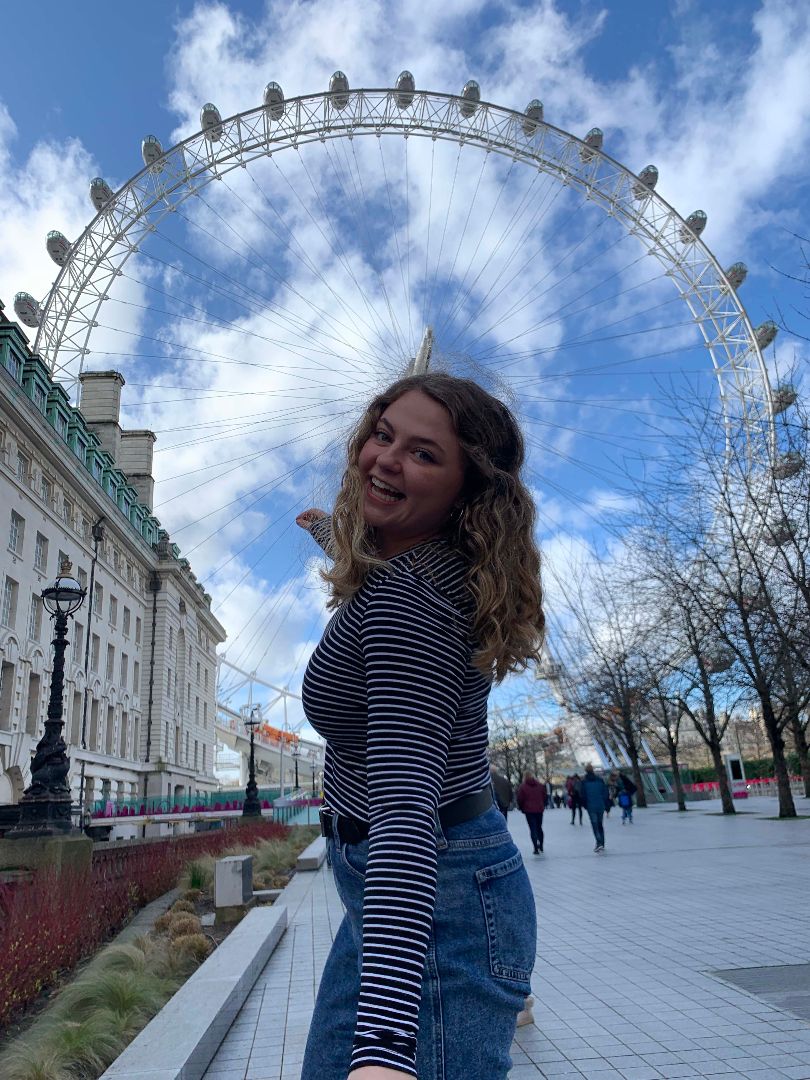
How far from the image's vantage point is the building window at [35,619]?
38.6 metres

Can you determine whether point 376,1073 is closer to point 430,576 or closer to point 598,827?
point 430,576

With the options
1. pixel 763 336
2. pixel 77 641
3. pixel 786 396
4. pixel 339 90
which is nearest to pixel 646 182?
pixel 763 336

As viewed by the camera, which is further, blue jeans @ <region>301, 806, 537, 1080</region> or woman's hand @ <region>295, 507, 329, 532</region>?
woman's hand @ <region>295, 507, 329, 532</region>

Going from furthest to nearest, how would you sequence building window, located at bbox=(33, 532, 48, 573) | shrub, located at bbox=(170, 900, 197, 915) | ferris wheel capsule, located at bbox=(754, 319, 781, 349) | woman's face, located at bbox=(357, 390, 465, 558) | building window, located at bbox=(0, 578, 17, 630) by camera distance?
building window, located at bbox=(33, 532, 48, 573) < building window, located at bbox=(0, 578, 17, 630) < ferris wheel capsule, located at bbox=(754, 319, 781, 349) < shrub, located at bbox=(170, 900, 197, 915) < woman's face, located at bbox=(357, 390, 465, 558)

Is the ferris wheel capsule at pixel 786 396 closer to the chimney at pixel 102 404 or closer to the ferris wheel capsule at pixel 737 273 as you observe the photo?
the ferris wheel capsule at pixel 737 273

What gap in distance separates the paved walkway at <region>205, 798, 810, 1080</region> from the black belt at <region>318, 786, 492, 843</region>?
4166 mm

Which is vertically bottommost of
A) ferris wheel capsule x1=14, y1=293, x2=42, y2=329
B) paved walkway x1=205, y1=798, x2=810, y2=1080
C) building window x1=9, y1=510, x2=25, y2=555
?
paved walkway x1=205, y1=798, x2=810, y2=1080

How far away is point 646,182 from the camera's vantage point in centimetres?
3422

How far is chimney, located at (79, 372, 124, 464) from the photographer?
6216 centimetres

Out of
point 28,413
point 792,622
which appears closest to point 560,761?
point 28,413

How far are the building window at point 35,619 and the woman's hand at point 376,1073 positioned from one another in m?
40.3

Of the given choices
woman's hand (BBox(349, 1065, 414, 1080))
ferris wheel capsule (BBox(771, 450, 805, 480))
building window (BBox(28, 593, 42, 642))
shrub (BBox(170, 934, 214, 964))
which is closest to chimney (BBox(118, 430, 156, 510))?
building window (BBox(28, 593, 42, 642))

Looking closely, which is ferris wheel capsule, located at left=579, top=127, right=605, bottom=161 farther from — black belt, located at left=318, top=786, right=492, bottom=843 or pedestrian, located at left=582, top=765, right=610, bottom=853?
black belt, located at left=318, top=786, right=492, bottom=843

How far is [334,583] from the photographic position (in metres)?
1.97
